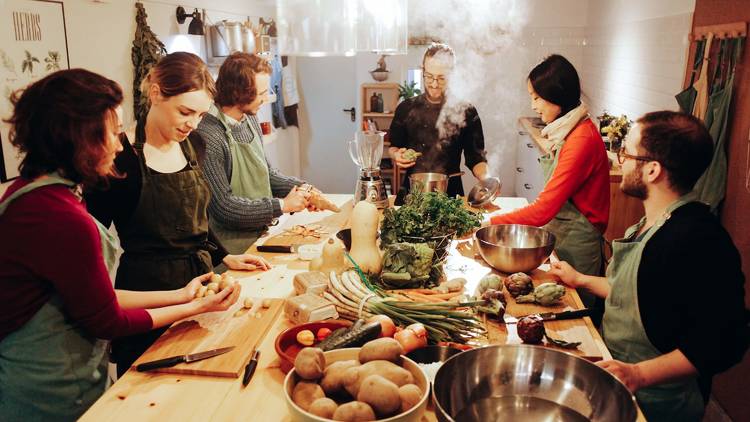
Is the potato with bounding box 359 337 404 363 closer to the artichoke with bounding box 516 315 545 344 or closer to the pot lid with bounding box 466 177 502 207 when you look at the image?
the artichoke with bounding box 516 315 545 344

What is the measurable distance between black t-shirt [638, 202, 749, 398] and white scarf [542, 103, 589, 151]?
1.06m

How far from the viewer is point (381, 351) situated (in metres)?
1.44

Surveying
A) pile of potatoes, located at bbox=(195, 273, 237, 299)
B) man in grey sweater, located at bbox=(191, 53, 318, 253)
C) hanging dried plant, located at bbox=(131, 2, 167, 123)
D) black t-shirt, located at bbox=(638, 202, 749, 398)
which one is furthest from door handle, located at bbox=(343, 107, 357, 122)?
black t-shirt, located at bbox=(638, 202, 749, 398)

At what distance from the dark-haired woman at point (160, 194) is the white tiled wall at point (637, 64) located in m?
3.23

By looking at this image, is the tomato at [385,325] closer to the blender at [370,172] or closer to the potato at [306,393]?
the potato at [306,393]

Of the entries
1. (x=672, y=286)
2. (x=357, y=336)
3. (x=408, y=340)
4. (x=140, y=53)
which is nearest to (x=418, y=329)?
(x=408, y=340)

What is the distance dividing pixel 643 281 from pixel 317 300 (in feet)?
3.31

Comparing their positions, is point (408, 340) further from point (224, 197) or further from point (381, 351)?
point (224, 197)

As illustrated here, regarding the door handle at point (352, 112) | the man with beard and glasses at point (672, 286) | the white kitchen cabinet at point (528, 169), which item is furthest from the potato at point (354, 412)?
the door handle at point (352, 112)

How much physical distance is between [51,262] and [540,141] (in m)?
4.23

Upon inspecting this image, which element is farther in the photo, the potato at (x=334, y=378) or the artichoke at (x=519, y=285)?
the artichoke at (x=519, y=285)

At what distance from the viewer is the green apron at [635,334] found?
1.88 meters

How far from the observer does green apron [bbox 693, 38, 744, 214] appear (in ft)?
10.7

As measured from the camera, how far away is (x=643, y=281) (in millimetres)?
1941
